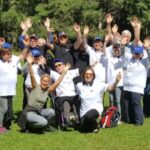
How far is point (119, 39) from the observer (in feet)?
39.9

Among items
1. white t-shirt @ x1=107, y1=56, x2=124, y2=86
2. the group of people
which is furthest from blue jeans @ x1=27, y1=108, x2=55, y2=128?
white t-shirt @ x1=107, y1=56, x2=124, y2=86

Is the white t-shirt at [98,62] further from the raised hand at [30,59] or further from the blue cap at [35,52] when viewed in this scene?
the raised hand at [30,59]

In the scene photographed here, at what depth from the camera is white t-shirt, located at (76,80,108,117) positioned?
11.0 meters

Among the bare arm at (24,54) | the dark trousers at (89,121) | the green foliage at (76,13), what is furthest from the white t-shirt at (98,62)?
the green foliage at (76,13)

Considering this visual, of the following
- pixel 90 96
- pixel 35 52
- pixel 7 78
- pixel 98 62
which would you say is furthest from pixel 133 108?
pixel 7 78

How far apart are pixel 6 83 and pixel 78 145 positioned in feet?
7.05

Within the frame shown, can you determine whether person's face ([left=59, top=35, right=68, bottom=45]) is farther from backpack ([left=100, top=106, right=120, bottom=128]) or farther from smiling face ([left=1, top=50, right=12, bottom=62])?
backpack ([left=100, top=106, right=120, bottom=128])

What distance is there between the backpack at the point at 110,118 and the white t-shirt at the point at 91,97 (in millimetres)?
552

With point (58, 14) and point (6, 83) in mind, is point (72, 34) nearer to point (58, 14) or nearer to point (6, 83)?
point (58, 14)

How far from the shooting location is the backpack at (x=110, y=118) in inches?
454

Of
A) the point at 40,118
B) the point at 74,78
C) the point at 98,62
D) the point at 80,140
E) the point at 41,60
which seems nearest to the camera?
the point at 80,140

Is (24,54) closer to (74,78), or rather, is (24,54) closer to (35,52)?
(35,52)

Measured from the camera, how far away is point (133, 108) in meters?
11.9

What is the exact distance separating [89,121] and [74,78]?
1.21 metres
